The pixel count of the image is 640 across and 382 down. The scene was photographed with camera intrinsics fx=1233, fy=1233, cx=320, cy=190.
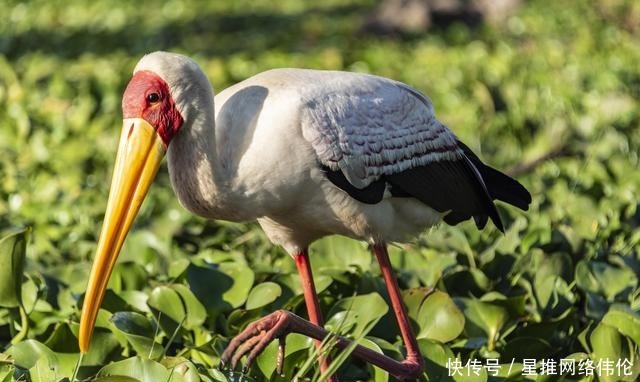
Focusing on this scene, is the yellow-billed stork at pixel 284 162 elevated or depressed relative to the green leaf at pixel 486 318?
elevated

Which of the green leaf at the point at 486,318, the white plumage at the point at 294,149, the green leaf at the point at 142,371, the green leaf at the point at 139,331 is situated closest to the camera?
the green leaf at the point at 142,371

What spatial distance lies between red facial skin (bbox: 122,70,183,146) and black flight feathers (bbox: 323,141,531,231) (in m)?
0.50

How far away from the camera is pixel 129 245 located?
480cm

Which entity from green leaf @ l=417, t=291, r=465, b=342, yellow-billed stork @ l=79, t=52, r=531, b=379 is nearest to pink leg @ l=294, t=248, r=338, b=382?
yellow-billed stork @ l=79, t=52, r=531, b=379

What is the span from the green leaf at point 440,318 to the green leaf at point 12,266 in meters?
1.30

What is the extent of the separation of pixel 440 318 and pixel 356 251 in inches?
30.3

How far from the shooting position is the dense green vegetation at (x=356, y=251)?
3789 millimetres

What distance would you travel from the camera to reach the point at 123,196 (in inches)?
132

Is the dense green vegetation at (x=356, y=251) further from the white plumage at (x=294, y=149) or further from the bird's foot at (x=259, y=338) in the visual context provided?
the white plumage at (x=294, y=149)

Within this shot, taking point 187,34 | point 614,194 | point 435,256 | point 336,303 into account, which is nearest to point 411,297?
point 336,303

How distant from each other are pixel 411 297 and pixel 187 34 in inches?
342

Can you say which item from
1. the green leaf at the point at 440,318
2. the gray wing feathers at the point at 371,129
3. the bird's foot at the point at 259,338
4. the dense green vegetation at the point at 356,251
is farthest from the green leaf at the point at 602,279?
the bird's foot at the point at 259,338

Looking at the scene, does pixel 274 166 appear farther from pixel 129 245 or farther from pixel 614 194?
pixel 614 194

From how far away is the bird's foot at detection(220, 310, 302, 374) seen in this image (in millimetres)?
3363
